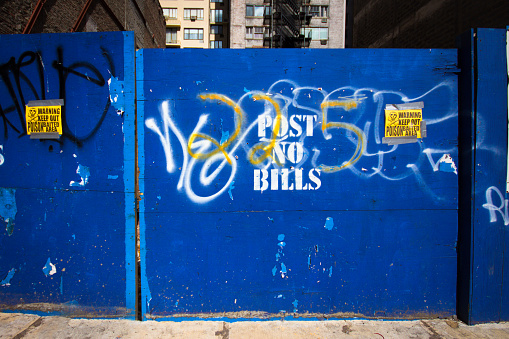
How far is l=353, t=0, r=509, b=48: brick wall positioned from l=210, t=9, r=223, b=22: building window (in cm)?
3417

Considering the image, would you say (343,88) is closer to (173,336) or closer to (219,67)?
(219,67)

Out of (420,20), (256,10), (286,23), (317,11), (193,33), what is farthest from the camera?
(193,33)

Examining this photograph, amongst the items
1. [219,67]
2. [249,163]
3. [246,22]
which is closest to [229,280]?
[249,163]

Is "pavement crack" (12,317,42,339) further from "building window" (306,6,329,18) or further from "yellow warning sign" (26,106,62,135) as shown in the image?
"building window" (306,6,329,18)

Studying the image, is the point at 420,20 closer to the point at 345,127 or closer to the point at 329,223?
the point at 345,127

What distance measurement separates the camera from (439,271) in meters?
2.72

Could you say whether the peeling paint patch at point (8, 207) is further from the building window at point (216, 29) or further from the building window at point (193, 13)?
the building window at point (193, 13)

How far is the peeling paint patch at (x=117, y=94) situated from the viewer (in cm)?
260

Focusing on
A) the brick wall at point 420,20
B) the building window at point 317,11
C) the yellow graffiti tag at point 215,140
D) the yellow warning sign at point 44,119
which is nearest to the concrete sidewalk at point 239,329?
the yellow graffiti tag at point 215,140

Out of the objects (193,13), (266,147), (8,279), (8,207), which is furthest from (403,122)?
(193,13)

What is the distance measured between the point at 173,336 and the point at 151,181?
1.50 metres

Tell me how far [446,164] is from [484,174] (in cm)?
34

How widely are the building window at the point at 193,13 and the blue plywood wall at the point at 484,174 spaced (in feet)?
153

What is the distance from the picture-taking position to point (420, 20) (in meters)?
9.32
